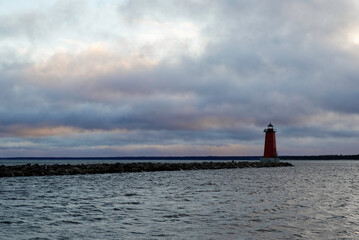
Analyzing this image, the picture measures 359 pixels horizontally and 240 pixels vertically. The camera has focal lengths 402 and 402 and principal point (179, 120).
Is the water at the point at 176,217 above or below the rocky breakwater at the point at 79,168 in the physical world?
below

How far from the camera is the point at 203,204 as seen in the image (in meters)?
19.0

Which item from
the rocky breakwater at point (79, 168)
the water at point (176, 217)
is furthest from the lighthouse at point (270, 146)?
the water at point (176, 217)

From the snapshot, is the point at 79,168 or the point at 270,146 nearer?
the point at 79,168

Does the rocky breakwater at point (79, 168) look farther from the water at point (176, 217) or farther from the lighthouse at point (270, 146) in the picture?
the water at point (176, 217)

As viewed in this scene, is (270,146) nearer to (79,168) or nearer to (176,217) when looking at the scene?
(79,168)

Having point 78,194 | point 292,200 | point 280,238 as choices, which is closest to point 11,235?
point 280,238

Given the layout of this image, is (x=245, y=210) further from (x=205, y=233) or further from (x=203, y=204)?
(x=205, y=233)

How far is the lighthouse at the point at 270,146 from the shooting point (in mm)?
75250

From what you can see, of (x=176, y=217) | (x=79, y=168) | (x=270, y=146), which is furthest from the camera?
(x=270, y=146)

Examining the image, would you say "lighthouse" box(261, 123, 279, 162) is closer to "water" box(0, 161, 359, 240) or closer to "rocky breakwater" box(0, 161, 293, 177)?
"rocky breakwater" box(0, 161, 293, 177)

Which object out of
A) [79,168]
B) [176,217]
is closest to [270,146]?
[79,168]

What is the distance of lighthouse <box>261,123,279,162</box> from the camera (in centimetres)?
7525

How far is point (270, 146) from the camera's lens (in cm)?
7781

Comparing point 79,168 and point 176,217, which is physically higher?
point 79,168
